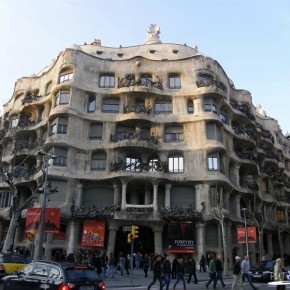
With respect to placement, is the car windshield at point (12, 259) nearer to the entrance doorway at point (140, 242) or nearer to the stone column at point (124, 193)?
the stone column at point (124, 193)

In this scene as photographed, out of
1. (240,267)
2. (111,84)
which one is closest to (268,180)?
(111,84)

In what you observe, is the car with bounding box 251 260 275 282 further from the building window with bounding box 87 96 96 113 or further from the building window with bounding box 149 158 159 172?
the building window with bounding box 87 96 96 113

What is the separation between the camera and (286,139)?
6284cm

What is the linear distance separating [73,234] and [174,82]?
20.0 metres

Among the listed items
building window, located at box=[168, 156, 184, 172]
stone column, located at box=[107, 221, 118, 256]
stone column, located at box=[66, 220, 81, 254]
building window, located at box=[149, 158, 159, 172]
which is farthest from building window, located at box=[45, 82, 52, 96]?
stone column, located at box=[107, 221, 118, 256]

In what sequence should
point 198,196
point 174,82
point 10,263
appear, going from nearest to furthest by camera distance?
point 10,263 < point 198,196 < point 174,82

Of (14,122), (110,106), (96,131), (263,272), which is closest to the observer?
(263,272)

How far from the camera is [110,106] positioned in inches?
1569

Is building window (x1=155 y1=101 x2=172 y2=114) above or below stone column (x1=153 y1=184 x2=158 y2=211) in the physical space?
above

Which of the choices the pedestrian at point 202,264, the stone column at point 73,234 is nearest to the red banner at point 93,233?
the stone column at point 73,234

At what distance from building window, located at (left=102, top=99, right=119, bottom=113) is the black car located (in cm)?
2966

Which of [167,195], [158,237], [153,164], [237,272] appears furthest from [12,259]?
[153,164]

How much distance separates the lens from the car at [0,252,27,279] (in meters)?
16.1

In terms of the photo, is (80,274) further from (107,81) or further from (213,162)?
(107,81)
